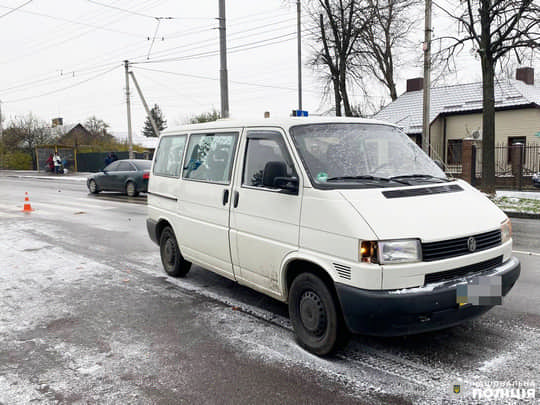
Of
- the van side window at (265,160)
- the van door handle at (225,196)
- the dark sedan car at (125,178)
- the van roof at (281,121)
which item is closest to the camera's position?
the van side window at (265,160)

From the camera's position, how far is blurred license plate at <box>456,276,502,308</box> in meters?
3.44

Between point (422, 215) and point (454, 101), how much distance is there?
2879 cm

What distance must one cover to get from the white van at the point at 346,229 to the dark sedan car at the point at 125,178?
543 inches

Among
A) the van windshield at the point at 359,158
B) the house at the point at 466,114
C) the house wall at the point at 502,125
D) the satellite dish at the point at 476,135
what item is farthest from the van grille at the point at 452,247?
the house wall at the point at 502,125

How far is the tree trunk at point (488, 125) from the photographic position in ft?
52.9

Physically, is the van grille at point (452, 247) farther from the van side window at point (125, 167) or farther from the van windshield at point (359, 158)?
the van side window at point (125, 167)

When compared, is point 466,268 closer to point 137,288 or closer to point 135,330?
point 135,330

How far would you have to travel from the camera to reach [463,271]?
3.51 meters

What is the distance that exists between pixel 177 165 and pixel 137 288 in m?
1.70

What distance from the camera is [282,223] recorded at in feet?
13.2

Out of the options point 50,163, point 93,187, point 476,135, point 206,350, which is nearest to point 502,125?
point 476,135

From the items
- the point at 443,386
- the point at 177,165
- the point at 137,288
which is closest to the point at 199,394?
the point at 443,386

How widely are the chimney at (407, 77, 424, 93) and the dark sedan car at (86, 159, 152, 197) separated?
2287 centimetres

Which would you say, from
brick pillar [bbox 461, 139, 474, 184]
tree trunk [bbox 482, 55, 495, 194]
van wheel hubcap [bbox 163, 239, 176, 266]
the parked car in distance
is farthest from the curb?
van wheel hubcap [bbox 163, 239, 176, 266]
